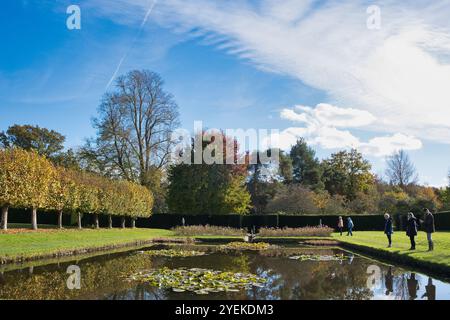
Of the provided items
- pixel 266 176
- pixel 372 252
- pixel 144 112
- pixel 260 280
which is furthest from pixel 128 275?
pixel 266 176

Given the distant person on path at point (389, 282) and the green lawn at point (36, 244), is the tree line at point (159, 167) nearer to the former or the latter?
the green lawn at point (36, 244)

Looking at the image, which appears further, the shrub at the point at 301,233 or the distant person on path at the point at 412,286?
the shrub at the point at 301,233

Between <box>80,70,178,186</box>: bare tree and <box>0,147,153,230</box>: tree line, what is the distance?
12.4ft

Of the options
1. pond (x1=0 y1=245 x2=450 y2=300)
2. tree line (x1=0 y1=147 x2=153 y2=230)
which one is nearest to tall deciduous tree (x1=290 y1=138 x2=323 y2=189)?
tree line (x1=0 y1=147 x2=153 y2=230)

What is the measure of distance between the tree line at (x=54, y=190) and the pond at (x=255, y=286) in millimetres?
8036

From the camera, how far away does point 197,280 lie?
9.91 m

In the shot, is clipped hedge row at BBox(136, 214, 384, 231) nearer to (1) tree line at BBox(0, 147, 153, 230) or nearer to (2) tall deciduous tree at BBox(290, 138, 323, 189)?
(1) tree line at BBox(0, 147, 153, 230)

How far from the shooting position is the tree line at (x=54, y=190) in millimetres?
20375

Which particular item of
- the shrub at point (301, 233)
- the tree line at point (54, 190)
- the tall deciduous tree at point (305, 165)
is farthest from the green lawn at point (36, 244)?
the tall deciduous tree at point (305, 165)

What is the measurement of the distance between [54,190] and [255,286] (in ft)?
59.1

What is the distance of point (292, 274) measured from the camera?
11.4 meters

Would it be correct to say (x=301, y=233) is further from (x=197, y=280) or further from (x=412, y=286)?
(x=197, y=280)

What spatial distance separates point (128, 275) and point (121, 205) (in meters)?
21.6
